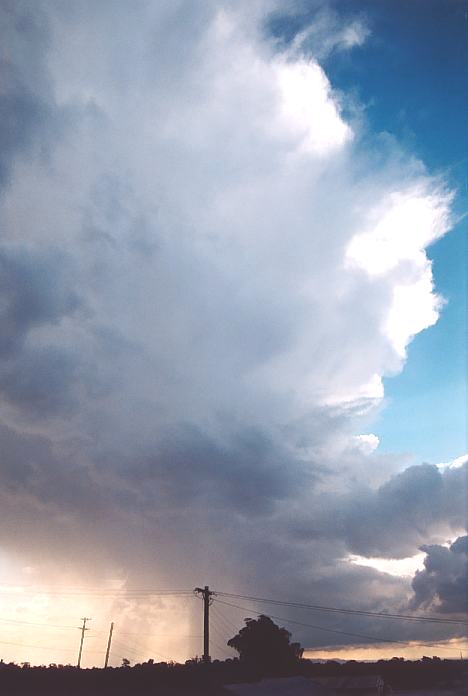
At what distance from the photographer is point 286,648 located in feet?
293

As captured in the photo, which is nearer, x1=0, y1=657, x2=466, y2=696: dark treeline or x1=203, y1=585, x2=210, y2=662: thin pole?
x1=0, y1=657, x2=466, y2=696: dark treeline

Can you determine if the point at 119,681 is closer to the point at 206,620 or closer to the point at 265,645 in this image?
the point at 206,620

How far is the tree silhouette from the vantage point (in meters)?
87.3

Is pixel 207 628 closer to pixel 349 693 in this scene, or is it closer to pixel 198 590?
pixel 198 590

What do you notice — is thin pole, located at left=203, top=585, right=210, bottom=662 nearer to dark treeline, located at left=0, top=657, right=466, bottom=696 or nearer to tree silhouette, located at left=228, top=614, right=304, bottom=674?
dark treeline, located at left=0, top=657, right=466, bottom=696

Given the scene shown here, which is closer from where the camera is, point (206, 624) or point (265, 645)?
point (206, 624)

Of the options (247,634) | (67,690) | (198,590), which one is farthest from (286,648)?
(67,690)

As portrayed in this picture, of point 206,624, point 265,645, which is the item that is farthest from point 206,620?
point 265,645

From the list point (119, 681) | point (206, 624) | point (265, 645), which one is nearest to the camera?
point (119, 681)

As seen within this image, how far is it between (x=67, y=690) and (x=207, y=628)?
15.6m

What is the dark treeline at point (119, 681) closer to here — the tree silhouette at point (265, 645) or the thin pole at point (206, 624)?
the thin pole at point (206, 624)

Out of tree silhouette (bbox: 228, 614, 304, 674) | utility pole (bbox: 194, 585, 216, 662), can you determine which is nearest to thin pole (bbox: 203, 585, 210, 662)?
utility pole (bbox: 194, 585, 216, 662)

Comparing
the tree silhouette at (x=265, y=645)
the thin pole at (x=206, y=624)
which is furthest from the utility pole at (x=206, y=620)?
the tree silhouette at (x=265, y=645)

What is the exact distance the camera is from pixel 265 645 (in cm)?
8875
